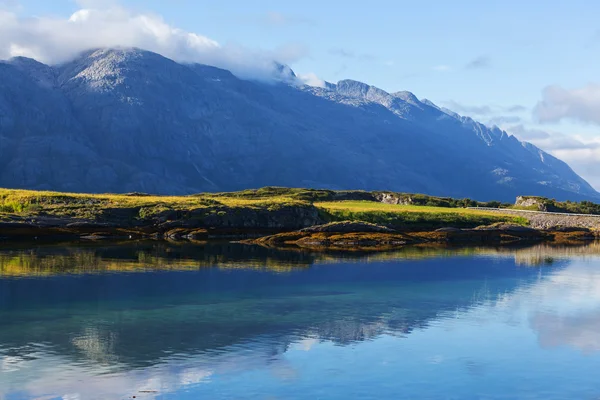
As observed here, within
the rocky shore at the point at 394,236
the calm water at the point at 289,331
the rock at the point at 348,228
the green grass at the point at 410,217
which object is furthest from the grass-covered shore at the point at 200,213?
the calm water at the point at 289,331

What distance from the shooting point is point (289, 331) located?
41.0 metres

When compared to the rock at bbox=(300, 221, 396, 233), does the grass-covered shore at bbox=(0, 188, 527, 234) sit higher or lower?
higher

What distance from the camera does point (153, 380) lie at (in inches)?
1182

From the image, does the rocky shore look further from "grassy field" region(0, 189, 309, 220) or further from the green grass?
"grassy field" region(0, 189, 309, 220)

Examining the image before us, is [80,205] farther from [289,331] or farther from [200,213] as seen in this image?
[289,331]

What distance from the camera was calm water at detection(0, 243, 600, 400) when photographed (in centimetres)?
3038

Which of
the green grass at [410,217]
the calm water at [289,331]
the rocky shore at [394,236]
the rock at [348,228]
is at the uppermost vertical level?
the green grass at [410,217]

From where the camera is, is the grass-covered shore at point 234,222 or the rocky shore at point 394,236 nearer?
the grass-covered shore at point 234,222

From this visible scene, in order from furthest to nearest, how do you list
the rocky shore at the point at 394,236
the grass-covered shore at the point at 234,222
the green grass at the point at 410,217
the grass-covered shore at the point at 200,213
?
the green grass at the point at 410,217 < the grass-covered shore at the point at 200,213 < the rocky shore at the point at 394,236 < the grass-covered shore at the point at 234,222

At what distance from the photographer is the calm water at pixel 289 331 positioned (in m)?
30.4

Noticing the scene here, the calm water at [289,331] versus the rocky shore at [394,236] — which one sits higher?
the rocky shore at [394,236]

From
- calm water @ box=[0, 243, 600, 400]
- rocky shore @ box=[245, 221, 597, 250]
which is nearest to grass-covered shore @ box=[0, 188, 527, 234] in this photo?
rocky shore @ box=[245, 221, 597, 250]

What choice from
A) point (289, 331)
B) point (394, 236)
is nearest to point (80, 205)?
point (394, 236)

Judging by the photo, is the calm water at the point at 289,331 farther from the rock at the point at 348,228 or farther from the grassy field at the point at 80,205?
the rock at the point at 348,228
